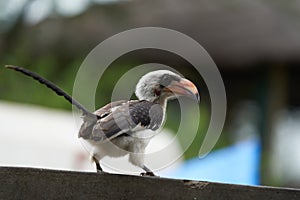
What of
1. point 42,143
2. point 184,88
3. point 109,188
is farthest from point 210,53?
point 109,188

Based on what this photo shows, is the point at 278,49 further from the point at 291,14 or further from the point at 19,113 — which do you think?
the point at 19,113

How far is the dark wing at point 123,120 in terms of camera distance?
2.91 metres

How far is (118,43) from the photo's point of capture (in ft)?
27.1

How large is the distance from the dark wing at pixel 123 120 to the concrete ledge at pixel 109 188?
44 centimetres

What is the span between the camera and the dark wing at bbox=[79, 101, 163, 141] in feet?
9.54

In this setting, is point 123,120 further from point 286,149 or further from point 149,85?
point 286,149

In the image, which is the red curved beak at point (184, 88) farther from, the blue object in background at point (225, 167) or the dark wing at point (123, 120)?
the blue object in background at point (225, 167)

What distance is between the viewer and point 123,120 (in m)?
2.99

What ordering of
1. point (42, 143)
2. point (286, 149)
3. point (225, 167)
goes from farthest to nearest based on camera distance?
point (286, 149) → point (225, 167) → point (42, 143)

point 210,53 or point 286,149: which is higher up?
point 210,53

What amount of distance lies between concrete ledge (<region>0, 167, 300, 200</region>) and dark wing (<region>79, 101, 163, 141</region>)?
437 mm

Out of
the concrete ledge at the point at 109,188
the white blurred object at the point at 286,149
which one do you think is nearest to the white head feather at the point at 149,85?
the concrete ledge at the point at 109,188

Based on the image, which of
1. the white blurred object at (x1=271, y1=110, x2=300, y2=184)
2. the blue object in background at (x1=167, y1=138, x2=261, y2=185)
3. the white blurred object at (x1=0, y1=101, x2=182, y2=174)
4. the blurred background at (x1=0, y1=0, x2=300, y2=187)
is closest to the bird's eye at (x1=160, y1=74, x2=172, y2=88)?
the white blurred object at (x1=0, y1=101, x2=182, y2=174)

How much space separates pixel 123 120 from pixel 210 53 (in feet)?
19.0
